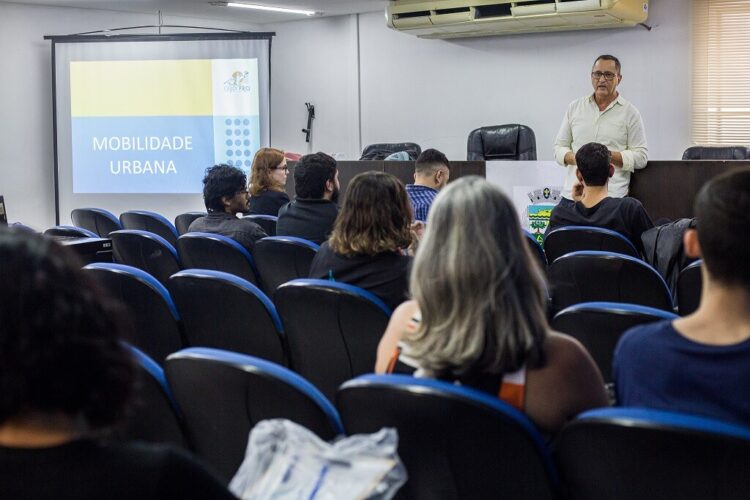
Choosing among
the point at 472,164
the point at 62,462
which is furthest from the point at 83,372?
the point at 472,164

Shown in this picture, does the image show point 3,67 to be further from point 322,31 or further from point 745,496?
point 745,496

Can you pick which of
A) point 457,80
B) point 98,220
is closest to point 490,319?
point 98,220

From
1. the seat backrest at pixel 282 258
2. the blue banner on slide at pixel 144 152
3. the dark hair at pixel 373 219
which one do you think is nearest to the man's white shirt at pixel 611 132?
the seat backrest at pixel 282 258

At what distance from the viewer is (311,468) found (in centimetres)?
124

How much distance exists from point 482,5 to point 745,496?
7999 mm

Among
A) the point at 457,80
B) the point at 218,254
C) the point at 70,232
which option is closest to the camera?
the point at 218,254

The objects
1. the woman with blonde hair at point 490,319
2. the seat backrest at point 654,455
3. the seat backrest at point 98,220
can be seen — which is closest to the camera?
the seat backrest at point 654,455

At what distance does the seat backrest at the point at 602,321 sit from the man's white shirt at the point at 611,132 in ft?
10.8

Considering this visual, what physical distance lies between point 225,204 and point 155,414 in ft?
9.72

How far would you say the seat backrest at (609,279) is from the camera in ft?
10.6

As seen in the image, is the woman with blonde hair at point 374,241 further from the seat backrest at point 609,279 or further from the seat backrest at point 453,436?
the seat backrest at point 453,436

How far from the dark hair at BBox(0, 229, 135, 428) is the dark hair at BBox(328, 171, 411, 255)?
2.15 m

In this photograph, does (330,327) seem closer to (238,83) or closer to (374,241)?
(374,241)

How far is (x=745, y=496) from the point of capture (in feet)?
4.43
